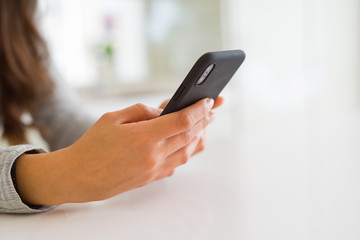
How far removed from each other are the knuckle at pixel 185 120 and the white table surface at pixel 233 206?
10 cm

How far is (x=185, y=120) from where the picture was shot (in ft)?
1.40

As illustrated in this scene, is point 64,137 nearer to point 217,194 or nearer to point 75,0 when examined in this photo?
point 217,194

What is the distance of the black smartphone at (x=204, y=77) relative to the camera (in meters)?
0.40

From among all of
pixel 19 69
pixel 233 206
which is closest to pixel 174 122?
pixel 233 206

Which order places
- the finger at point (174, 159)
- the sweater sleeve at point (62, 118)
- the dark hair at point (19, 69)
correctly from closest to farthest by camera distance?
the finger at point (174, 159) < the sweater sleeve at point (62, 118) < the dark hair at point (19, 69)

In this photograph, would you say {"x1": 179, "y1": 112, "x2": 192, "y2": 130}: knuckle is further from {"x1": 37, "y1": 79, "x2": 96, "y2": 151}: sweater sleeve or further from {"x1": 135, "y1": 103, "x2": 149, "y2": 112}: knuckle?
{"x1": 37, "y1": 79, "x2": 96, "y2": 151}: sweater sleeve

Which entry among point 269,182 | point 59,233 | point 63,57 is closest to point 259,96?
point 63,57

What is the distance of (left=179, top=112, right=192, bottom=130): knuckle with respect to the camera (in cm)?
42

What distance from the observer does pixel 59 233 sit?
0.38m

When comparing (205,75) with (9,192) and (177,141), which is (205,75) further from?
(9,192)

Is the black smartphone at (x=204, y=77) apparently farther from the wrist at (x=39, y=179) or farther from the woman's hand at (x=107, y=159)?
the wrist at (x=39, y=179)

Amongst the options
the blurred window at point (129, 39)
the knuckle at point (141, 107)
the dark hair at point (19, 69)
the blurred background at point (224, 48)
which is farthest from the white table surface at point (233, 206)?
the blurred window at point (129, 39)

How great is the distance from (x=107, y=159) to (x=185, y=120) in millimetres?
98

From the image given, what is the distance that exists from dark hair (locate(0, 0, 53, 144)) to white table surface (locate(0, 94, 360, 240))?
1.99 ft
